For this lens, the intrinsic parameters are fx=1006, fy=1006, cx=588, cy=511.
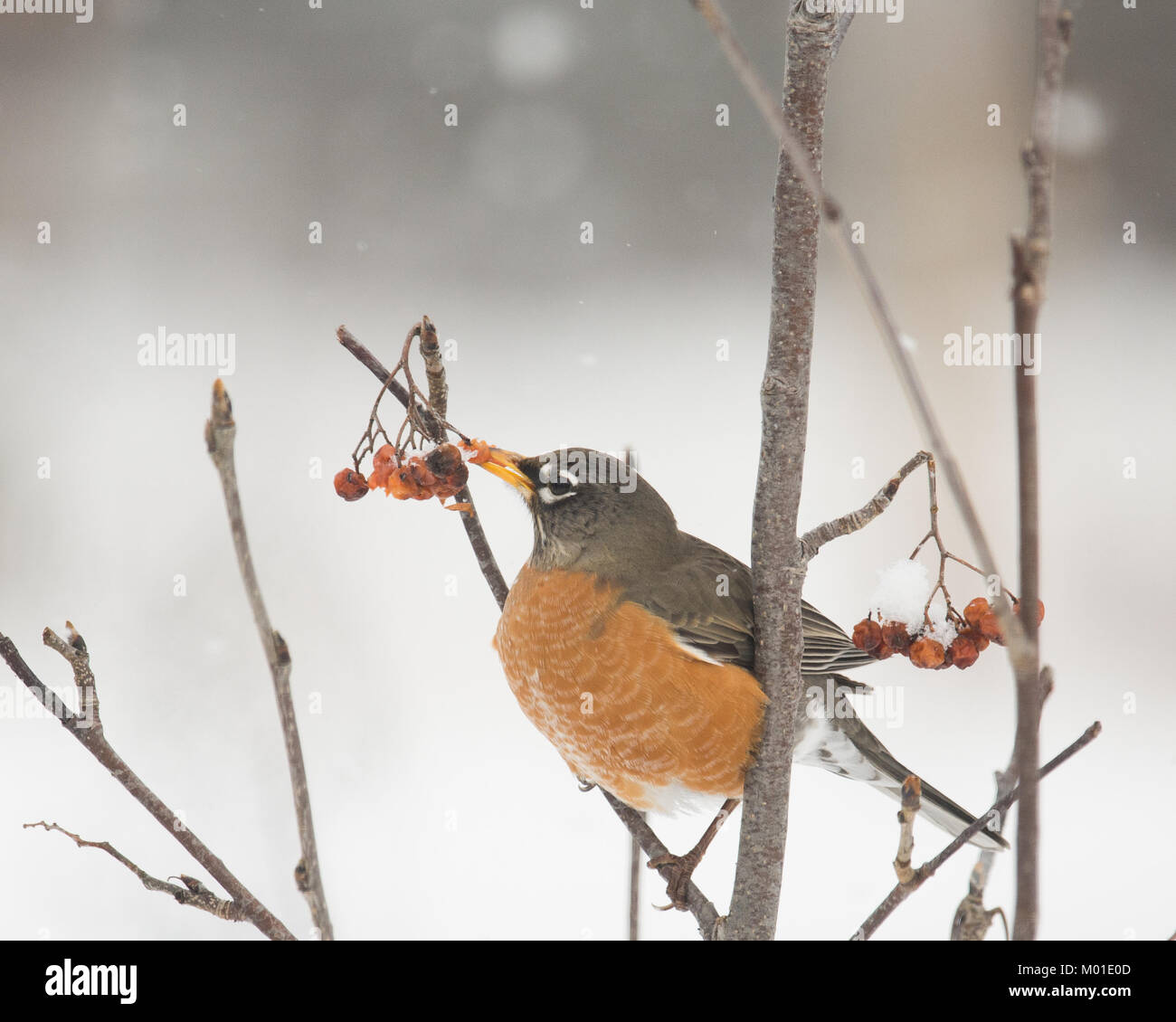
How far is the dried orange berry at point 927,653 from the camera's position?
128 centimetres

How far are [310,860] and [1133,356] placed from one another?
17.9 feet

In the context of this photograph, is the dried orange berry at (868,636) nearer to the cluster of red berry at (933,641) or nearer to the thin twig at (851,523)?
the cluster of red berry at (933,641)

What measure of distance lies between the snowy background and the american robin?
116cm

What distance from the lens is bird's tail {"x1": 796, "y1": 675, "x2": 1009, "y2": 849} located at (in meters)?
1.83

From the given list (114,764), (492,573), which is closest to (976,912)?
(114,764)

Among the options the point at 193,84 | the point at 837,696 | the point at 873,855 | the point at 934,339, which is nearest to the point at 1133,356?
the point at 934,339

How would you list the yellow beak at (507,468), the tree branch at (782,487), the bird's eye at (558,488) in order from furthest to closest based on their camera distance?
the bird's eye at (558,488), the yellow beak at (507,468), the tree branch at (782,487)

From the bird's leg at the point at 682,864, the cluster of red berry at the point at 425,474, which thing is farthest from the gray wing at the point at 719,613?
the cluster of red berry at the point at 425,474

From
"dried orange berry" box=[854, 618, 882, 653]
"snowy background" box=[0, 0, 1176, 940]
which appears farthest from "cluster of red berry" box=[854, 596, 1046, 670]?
"snowy background" box=[0, 0, 1176, 940]

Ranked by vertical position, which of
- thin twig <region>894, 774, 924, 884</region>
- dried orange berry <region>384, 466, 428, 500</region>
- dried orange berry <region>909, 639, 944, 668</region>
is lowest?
thin twig <region>894, 774, 924, 884</region>

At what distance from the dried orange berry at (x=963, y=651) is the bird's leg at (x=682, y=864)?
0.42 m

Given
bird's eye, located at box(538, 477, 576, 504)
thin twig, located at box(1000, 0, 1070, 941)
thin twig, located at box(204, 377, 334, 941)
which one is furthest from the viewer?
bird's eye, located at box(538, 477, 576, 504)

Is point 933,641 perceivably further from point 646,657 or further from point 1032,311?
point 1032,311

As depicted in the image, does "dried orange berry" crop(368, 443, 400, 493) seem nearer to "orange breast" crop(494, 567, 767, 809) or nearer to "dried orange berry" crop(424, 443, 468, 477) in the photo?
"dried orange berry" crop(424, 443, 468, 477)
